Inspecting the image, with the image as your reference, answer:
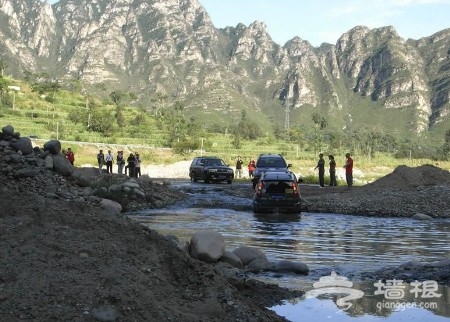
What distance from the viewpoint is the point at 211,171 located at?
38.4m

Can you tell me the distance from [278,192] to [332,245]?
20.5 ft

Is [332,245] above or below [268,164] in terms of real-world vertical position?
below

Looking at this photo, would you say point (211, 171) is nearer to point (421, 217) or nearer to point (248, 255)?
point (421, 217)

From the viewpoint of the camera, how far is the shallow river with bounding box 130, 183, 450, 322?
7527mm

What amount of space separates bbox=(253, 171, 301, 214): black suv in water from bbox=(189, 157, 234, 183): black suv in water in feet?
60.2

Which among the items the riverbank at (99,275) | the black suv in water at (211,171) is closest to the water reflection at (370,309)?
the riverbank at (99,275)

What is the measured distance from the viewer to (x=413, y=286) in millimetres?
8938

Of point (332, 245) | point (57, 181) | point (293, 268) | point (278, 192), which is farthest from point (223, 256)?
point (278, 192)

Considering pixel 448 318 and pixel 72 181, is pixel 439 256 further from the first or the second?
pixel 72 181

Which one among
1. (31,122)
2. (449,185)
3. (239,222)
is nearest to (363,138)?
(31,122)

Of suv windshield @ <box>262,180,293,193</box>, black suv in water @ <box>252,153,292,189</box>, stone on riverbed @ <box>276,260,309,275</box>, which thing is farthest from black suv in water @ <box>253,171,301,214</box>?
stone on riverbed @ <box>276,260,309,275</box>

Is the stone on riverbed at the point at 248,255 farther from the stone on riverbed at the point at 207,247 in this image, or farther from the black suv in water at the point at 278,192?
the black suv in water at the point at 278,192

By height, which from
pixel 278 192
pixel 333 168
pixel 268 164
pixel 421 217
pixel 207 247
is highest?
pixel 268 164

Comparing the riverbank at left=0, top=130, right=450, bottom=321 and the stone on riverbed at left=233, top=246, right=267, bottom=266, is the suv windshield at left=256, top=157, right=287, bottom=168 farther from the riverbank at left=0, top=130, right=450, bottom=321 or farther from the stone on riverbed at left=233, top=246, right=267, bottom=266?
the riverbank at left=0, top=130, right=450, bottom=321
